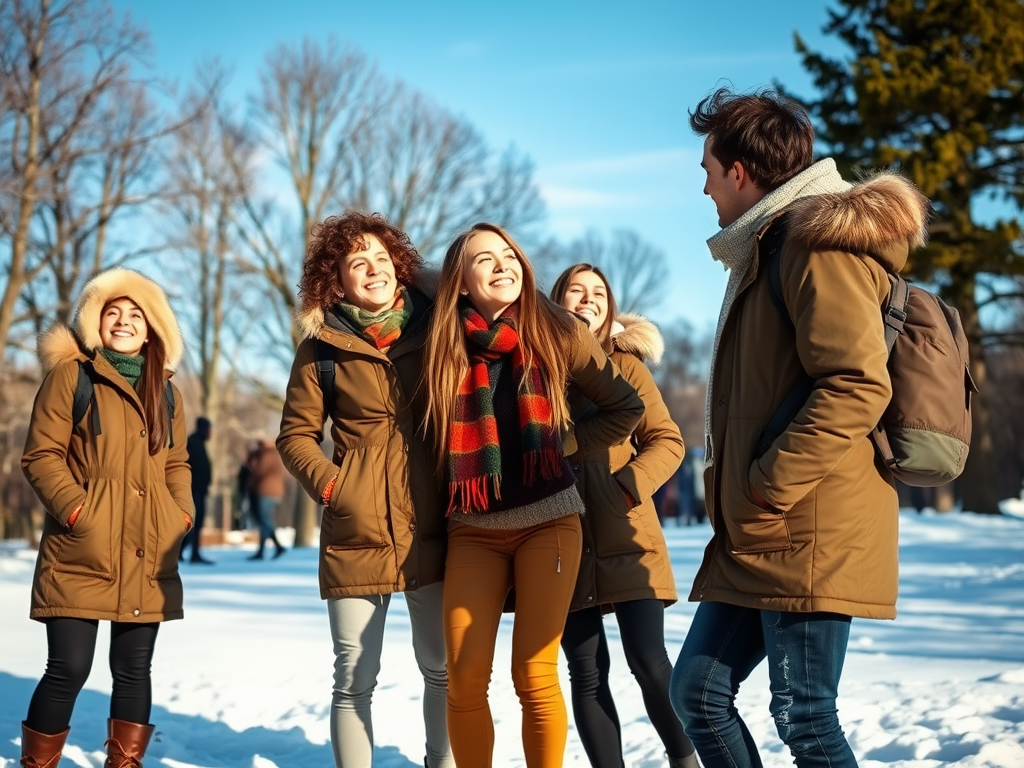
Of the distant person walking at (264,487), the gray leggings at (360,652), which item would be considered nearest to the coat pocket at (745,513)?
the gray leggings at (360,652)

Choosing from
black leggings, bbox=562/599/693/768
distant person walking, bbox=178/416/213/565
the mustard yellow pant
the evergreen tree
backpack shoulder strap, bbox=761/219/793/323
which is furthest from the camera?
the evergreen tree

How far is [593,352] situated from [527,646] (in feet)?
3.57

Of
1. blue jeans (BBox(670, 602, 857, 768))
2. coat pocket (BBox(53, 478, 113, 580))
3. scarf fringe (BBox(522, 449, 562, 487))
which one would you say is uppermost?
scarf fringe (BBox(522, 449, 562, 487))

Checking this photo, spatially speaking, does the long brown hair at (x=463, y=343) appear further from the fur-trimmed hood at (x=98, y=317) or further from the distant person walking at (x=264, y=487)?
the distant person walking at (x=264, y=487)

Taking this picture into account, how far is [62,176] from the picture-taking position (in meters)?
17.5

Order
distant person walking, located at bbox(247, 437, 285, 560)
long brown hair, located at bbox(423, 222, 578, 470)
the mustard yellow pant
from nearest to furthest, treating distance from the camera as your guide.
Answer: the mustard yellow pant, long brown hair, located at bbox(423, 222, 578, 470), distant person walking, located at bbox(247, 437, 285, 560)

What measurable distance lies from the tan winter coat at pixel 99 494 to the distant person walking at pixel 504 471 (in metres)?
1.38

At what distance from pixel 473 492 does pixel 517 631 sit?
0.49 metres

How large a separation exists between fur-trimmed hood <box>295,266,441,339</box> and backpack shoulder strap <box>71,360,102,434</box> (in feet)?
3.20

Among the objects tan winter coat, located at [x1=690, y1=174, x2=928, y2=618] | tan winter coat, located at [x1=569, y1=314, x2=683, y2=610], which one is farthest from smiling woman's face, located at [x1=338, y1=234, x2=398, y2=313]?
tan winter coat, located at [x1=690, y1=174, x2=928, y2=618]

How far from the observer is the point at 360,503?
13.4ft

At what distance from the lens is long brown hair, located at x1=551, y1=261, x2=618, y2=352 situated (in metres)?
4.84

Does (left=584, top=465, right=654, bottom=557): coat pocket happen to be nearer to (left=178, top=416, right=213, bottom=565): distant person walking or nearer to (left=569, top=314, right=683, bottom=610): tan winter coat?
(left=569, top=314, right=683, bottom=610): tan winter coat

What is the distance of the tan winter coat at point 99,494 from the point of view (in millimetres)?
4488
